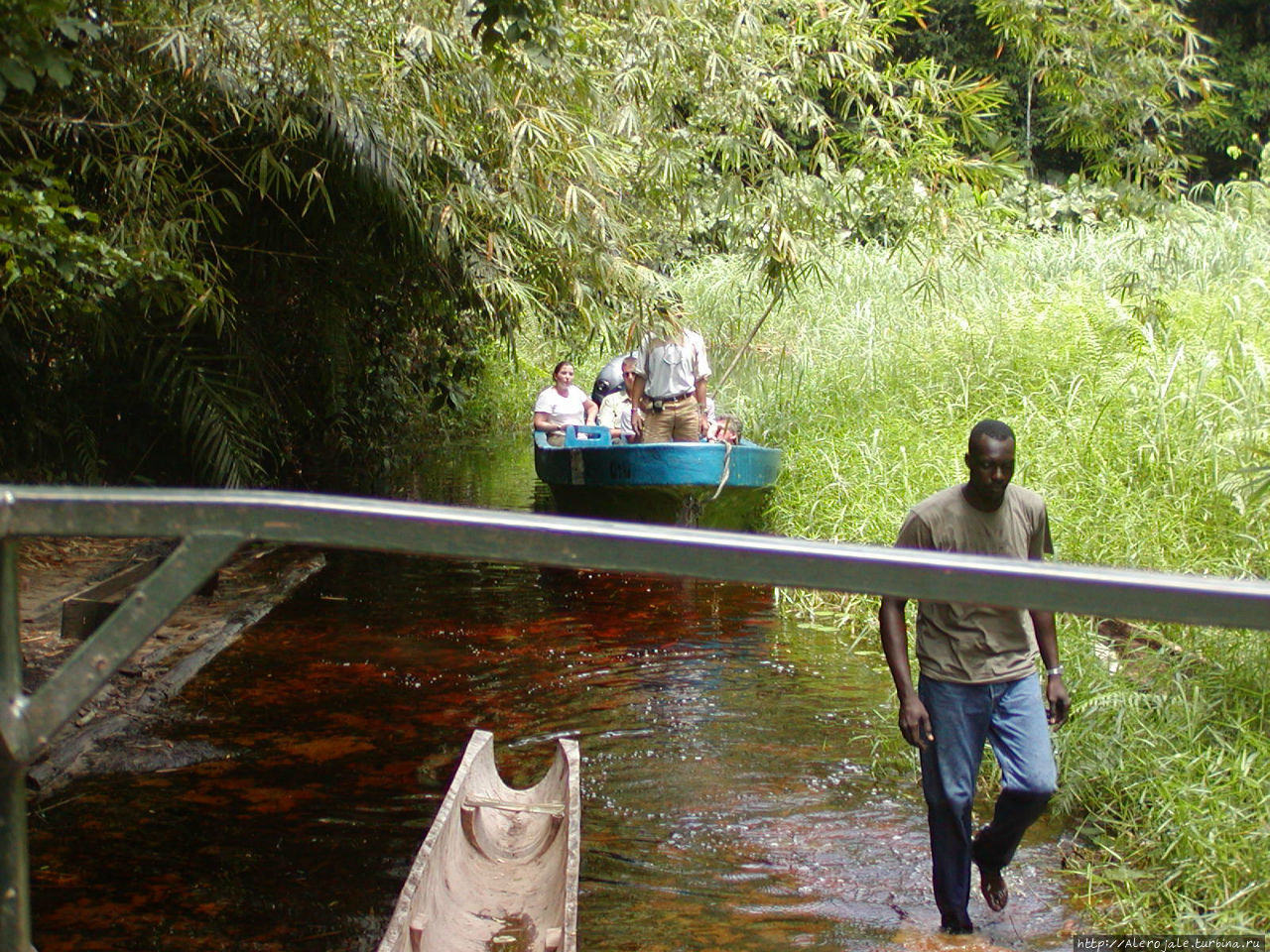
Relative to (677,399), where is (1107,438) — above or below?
below

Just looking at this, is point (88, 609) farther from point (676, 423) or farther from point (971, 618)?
point (676, 423)

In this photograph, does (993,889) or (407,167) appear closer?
(993,889)

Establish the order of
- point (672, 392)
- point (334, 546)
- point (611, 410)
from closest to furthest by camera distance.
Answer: point (334, 546) → point (672, 392) → point (611, 410)

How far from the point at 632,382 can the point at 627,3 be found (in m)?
5.29

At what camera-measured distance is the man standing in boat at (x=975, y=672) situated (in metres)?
4.14

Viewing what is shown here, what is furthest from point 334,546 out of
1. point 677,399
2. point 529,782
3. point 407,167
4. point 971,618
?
point 677,399

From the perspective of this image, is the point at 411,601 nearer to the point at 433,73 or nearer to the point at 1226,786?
the point at 433,73

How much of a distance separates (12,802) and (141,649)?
10.2 feet

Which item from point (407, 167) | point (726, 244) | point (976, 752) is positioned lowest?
point (976, 752)

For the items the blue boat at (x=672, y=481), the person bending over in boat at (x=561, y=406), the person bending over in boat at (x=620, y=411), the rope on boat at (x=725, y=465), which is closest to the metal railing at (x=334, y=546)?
the blue boat at (x=672, y=481)

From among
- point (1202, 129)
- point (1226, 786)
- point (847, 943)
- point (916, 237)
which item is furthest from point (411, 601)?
point (1202, 129)

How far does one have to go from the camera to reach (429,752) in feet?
21.6

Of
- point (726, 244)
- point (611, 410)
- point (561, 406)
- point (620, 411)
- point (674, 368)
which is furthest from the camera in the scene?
point (611, 410)

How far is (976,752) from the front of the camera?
4.23 m
